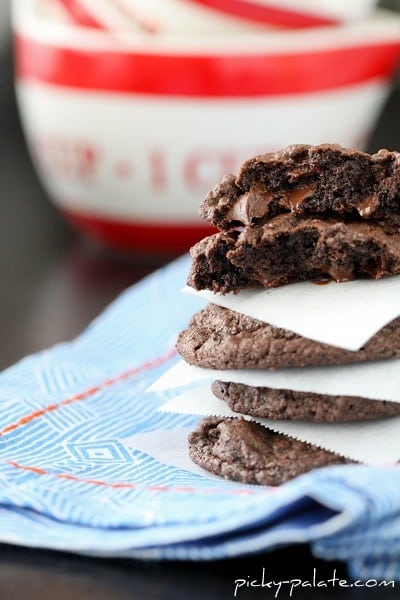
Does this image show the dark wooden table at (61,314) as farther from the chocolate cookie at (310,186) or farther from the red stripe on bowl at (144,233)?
the chocolate cookie at (310,186)

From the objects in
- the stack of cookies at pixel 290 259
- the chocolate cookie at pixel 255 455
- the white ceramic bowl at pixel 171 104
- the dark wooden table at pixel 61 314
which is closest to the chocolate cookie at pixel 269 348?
the stack of cookies at pixel 290 259

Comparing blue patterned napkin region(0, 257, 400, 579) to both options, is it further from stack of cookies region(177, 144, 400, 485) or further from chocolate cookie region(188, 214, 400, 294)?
chocolate cookie region(188, 214, 400, 294)

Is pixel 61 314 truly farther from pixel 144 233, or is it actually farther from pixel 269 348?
pixel 269 348

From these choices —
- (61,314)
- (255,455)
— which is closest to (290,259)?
(255,455)

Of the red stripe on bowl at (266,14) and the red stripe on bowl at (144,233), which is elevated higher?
the red stripe on bowl at (266,14)

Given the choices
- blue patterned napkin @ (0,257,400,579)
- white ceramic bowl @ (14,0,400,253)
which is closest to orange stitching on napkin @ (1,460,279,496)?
blue patterned napkin @ (0,257,400,579)

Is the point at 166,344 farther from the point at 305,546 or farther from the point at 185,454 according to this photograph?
the point at 305,546
